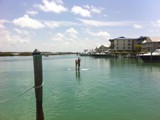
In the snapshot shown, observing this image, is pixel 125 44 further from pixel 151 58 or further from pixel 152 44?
pixel 151 58

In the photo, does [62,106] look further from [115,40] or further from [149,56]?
A: [115,40]

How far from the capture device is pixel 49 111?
17.4m

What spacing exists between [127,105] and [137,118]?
333 centimetres

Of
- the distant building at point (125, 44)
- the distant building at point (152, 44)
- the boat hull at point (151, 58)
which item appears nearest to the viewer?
the boat hull at point (151, 58)

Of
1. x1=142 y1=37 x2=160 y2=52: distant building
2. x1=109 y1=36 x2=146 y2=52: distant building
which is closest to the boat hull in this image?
x1=142 y1=37 x2=160 y2=52: distant building

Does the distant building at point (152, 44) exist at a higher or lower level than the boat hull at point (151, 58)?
higher

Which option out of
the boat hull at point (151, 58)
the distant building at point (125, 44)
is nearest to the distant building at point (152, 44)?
the distant building at point (125, 44)

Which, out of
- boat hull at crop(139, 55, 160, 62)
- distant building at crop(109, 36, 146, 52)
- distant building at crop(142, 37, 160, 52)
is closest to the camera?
boat hull at crop(139, 55, 160, 62)

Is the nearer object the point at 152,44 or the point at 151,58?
the point at 151,58

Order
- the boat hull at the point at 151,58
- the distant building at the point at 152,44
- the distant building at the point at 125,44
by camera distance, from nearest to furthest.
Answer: the boat hull at the point at 151,58 → the distant building at the point at 152,44 → the distant building at the point at 125,44

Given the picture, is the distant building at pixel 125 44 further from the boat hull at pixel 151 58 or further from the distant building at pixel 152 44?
the boat hull at pixel 151 58

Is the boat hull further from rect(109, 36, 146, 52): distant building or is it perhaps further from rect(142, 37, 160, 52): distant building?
rect(109, 36, 146, 52): distant building

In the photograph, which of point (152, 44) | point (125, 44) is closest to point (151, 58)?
point (152, 44)

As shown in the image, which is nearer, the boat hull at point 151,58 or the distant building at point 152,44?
the boat hull at point 151,58
